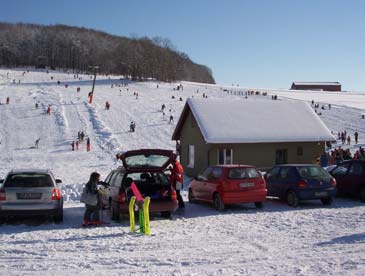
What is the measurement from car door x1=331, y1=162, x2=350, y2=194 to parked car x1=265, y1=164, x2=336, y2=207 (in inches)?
58.0

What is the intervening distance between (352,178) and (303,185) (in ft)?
7.79

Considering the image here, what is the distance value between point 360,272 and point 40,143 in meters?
41.3

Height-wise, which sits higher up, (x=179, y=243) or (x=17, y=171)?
(x=17, y=171)

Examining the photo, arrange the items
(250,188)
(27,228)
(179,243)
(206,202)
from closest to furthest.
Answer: (179,243)
(27,228)
(250,188)
(206,202)

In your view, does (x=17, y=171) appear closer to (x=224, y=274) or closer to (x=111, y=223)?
(x=111, y=223)

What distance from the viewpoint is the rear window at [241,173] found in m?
14.2

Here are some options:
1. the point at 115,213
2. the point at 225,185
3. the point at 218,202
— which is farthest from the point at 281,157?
the point at 115,213

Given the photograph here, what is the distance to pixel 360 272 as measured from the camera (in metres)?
6.89

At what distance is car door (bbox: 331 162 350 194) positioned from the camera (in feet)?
54.0

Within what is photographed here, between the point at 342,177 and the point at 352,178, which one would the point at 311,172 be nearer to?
the point at 352,178

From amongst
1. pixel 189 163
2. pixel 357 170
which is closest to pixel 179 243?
pixel 357 170

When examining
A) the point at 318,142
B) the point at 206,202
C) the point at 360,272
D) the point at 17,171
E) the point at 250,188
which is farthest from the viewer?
the point at 318,142

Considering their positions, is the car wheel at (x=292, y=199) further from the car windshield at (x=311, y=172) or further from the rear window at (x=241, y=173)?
the rear window at (x=241, y=173)

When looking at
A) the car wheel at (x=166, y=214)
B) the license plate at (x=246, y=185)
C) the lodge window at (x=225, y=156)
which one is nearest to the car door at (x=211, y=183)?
the license plate at (x=246, y=185)
